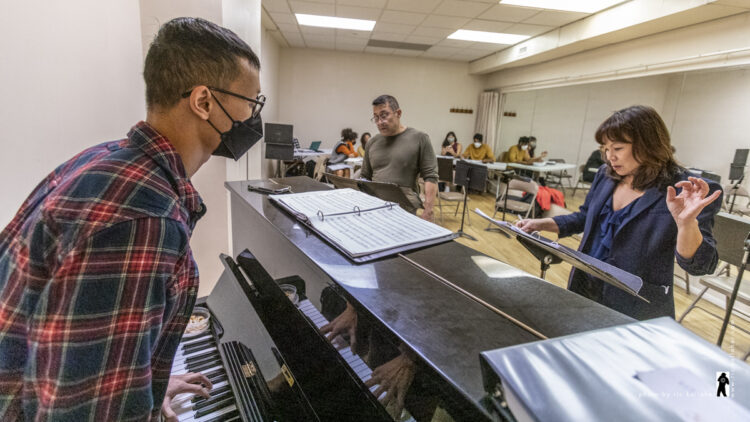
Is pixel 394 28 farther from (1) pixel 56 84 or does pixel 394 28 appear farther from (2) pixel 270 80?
(1) pixel 56 84

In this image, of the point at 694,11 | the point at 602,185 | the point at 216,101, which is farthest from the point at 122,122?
the point at 694,11

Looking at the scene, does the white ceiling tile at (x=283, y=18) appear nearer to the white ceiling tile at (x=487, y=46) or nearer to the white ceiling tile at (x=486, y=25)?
the white ceiling tile at (x=486, y=25)

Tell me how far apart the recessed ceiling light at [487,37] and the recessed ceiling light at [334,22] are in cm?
161

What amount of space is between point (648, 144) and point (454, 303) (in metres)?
1.26

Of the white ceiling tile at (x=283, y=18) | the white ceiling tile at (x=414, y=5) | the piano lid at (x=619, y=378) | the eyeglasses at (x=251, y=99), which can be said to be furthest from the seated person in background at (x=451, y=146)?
the piano lid at (x=619, y=378)

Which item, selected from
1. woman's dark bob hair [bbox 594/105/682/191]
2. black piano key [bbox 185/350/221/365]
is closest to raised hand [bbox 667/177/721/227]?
woman's dark bob hair [bbox 594/105/682/191]

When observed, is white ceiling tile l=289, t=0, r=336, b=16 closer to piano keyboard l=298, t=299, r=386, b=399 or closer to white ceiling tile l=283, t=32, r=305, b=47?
white ceiling tile l=283, t=32, r=305, b=47

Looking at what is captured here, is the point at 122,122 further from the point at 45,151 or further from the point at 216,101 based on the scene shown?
the point at 216,101

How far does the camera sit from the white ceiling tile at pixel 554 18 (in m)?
4.88

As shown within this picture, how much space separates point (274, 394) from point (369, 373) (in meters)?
0.26

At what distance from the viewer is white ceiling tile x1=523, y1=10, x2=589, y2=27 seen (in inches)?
192

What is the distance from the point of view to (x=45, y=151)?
1.37 metres

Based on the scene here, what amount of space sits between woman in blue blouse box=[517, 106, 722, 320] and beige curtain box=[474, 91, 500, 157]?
318 inches

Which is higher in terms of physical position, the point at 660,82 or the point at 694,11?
the point at 694,11
